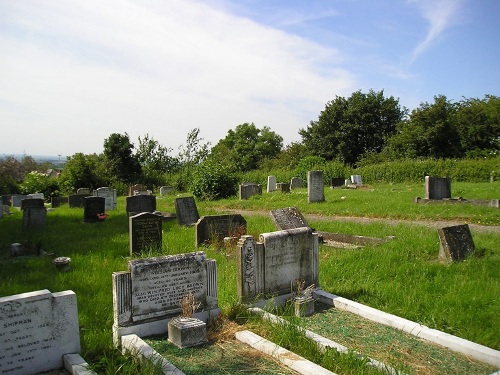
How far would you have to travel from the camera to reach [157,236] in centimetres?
994

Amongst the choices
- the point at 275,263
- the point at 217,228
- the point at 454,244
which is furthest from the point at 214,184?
the point at 275,263

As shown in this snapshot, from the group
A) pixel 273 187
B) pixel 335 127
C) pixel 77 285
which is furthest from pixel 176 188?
pixel 77 285

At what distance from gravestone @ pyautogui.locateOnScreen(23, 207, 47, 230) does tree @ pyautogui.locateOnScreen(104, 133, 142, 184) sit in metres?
22.9

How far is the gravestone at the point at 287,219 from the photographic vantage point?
9.58 m

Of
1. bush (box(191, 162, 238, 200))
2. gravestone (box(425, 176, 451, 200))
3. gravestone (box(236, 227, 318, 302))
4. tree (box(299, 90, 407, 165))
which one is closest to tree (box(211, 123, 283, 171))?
tree (box(299, 90, 407, 165))

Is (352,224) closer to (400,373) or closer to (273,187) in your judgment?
(400,373)

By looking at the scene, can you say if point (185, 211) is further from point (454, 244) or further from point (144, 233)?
point (454, 244)

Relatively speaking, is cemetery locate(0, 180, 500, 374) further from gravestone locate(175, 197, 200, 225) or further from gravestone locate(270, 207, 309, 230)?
gravestone locate(175, 197, 200, 225)

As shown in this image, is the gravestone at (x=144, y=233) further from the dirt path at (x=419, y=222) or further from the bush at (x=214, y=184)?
the bush at (x=214, y=184)

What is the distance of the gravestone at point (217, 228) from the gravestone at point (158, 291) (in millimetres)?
4591

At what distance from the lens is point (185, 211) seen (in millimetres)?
13625

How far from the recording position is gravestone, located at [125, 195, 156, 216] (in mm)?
15477

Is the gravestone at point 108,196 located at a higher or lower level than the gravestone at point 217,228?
higher

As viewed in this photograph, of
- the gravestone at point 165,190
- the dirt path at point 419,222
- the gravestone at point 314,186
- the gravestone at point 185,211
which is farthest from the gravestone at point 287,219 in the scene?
the gravestone at point 165,190
